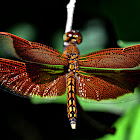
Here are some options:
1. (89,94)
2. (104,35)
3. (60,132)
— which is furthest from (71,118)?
(104,35)

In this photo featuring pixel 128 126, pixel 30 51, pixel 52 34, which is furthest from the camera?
pixel 52 34

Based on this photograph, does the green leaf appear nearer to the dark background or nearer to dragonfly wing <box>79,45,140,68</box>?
the dark background

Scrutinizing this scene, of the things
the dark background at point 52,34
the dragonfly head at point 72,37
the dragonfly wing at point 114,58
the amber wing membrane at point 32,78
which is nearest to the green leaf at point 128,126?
the dark background at point 52,34

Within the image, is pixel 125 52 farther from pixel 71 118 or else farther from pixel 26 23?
pixel 26 23

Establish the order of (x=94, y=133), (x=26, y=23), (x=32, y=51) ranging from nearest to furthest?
(x=32, y=51)
(x=94, y=133)
(x=26, y=23)

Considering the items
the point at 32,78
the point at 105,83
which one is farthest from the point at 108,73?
the point at 32,78

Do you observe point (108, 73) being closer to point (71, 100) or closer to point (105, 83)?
point (105, 83)

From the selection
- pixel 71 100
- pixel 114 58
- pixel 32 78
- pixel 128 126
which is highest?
pixel 114 58
